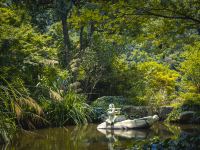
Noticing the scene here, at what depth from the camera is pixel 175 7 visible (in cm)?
578

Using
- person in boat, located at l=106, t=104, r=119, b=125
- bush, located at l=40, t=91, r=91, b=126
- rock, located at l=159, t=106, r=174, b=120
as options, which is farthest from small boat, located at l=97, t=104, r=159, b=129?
rock, located at l=159, t=106, r=174, b=120

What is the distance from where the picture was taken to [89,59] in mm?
17969

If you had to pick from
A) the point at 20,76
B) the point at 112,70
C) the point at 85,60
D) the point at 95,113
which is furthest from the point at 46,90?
the point at 112,70

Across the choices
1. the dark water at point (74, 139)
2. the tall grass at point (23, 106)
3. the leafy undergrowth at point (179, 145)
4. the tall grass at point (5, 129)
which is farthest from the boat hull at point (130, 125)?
the leafy undergrowth at point (179, 145)

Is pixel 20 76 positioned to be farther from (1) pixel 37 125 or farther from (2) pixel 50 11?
(2) pixel 50 11

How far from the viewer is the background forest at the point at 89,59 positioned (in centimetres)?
614

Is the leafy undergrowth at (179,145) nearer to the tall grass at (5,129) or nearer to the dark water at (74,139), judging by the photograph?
the dark water at (74,139)

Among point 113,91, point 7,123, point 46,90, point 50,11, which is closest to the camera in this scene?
point 7,123

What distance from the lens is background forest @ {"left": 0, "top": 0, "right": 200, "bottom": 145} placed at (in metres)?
6.14

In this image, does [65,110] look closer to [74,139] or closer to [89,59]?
[74,139]

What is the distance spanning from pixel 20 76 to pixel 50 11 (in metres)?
12.7

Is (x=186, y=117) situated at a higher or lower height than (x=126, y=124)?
lower

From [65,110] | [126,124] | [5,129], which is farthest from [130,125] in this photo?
[5,129]

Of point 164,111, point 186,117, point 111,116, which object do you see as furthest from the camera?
point 164,111
